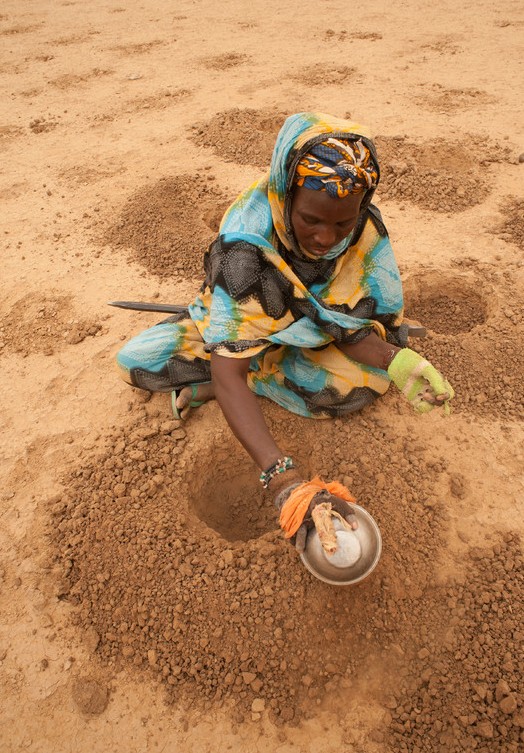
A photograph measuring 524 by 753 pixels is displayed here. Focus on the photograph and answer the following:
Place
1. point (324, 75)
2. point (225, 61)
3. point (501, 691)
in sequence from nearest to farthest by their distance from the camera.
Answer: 1. point (501, 691)
2. point (324, 75)
3. point (225, 61)

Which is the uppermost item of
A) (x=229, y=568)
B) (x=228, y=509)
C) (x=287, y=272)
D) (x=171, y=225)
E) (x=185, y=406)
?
(x=287, y=272)

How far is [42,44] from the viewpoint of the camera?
6.99m

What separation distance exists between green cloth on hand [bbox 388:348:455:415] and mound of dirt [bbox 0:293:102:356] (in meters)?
1.60

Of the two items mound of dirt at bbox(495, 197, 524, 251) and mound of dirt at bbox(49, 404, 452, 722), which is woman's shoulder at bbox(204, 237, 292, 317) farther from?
mound of dirt at bbox(495, 197, 524, 251)

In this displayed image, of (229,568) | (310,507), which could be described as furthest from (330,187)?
(229,568)

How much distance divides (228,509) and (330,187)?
1224mm

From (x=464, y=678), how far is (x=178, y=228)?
2728 mm

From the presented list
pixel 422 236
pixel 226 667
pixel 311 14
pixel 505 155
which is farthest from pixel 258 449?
pixel 311 14

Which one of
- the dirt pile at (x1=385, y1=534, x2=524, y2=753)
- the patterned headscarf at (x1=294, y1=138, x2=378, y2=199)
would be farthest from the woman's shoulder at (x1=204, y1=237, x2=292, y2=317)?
the dirt pile at (x1=385, y1=534, x2=524, y2=753)

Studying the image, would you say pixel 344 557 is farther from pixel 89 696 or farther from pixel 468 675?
pixel 89 696

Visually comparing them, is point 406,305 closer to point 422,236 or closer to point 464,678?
point 422,236

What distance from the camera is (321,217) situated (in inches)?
61.4

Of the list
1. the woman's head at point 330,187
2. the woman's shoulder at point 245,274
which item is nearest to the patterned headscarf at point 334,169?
the woman's head at point 330,187

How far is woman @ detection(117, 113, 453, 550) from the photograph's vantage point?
5.03ft
